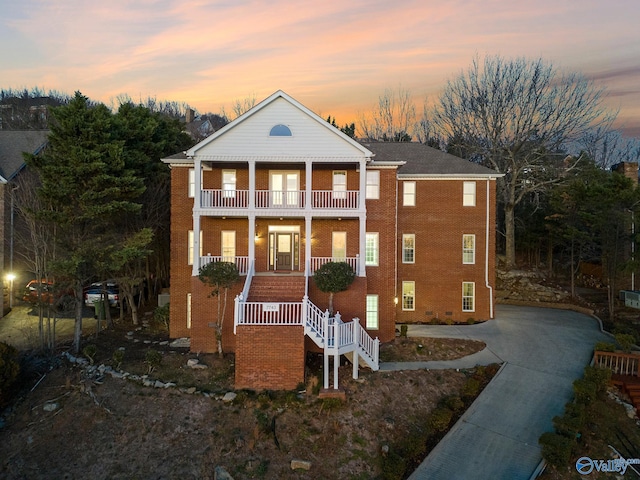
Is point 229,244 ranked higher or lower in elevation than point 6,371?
higher

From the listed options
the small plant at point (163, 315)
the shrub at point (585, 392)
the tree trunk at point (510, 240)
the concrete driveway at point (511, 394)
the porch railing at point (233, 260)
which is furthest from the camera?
the tree trunk at point (510, 240)

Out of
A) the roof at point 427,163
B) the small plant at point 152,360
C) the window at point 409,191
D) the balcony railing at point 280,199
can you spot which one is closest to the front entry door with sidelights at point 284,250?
the balcony railing at point 280,199

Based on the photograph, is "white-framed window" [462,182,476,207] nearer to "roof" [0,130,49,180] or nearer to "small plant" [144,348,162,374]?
"small plant" [144,348,162,374]

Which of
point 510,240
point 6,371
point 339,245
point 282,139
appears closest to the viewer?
point 6,371

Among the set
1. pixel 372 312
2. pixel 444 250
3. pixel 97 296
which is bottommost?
pixel 97 296

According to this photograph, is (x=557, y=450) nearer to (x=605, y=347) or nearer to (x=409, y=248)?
(x=605, y=347)

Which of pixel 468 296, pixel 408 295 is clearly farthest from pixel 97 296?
pixel 468 296

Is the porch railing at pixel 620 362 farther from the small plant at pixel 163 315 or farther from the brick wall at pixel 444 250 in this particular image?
the small plant at pixel 163 315
